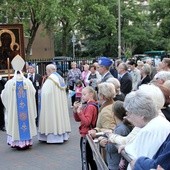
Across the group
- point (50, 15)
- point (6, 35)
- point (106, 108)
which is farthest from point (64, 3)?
point (106, 108)

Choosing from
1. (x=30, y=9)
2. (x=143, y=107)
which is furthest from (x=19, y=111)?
(x=30, y=9)

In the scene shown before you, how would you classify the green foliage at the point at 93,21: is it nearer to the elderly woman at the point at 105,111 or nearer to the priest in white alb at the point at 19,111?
the priest in white alb at the point at 19,111

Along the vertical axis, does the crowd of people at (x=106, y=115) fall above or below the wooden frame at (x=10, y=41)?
below

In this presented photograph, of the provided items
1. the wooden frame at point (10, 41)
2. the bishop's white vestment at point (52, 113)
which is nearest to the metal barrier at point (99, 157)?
the bishop's white vestment at point (52, 113)

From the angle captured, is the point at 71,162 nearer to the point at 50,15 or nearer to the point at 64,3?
the point at 50,15

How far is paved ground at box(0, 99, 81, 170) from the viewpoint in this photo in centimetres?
783

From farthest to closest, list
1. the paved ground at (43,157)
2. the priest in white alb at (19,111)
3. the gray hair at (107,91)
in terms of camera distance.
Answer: the priest in white alb at (19,111) < the paved ground at (43,157) < the gray hair at (107,91)

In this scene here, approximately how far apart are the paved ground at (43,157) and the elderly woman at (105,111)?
2.39 m

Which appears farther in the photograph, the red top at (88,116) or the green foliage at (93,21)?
the green foliage at (93,21)

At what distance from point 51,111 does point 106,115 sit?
4.69 meters

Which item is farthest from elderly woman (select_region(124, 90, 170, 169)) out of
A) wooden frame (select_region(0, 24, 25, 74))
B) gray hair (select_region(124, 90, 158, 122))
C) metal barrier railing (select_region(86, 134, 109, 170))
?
wooden frame (select_region(0, 24, 25, 74))

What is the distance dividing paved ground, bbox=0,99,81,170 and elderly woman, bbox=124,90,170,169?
4.29 metres

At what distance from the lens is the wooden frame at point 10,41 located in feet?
38.9

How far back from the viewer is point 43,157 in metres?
8.54
